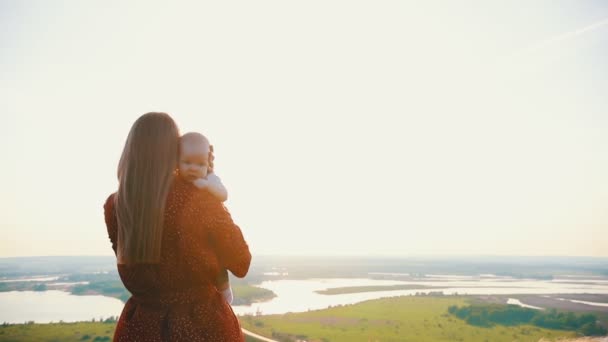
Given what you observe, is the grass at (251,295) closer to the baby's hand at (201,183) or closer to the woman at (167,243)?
the woman at (167,243)

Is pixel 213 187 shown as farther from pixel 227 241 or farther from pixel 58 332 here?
pixel 58 332

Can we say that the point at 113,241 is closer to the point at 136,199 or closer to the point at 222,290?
the point at 136,199

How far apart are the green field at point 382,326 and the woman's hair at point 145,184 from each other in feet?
96.6

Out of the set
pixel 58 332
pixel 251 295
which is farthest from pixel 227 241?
pixel 251 295

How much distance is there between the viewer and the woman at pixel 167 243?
148cm

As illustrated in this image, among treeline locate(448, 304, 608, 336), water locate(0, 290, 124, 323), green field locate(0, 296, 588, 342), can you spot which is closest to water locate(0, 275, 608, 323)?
water locate(0, 290, 124, 323)

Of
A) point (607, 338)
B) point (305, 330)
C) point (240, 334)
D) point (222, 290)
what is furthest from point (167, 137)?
point (305, 330)

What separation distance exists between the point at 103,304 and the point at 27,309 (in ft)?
19.5

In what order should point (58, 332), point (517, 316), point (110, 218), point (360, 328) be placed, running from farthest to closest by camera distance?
point (517, 316)
point (360, 328)
point (58, 332)
point (110, 218)

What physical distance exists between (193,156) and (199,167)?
0.04 metres

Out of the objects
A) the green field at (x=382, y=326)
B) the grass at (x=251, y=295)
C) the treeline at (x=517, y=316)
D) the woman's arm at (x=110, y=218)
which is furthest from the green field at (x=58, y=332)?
the woman's arm at (x=110, y=218)

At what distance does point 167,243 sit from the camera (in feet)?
5.01

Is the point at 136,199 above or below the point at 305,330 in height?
above

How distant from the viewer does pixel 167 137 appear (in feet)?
5.07
